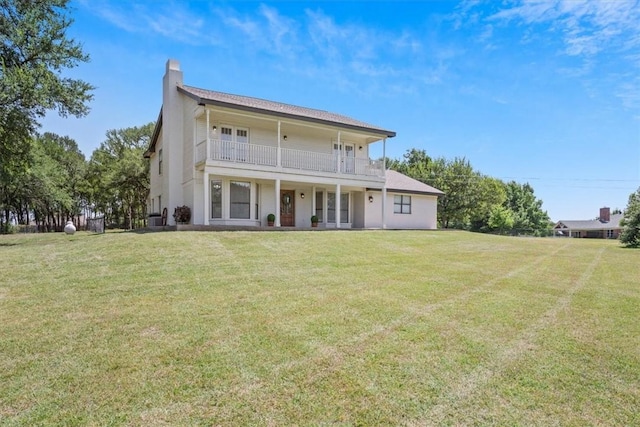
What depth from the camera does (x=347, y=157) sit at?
20125 millimetres

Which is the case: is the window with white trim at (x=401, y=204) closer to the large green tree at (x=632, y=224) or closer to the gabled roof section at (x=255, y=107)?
the gabled roof section at (x=255, y=107)

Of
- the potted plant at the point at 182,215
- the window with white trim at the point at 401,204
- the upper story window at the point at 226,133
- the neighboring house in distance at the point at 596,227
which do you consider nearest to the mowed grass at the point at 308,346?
the potted plant at the point at 182,215

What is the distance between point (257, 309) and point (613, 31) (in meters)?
13.8

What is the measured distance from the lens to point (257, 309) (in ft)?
18.8

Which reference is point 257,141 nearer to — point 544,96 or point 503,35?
point 503,35

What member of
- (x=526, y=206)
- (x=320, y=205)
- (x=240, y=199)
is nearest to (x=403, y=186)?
(x=320, y=205)

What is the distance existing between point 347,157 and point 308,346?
16.4m

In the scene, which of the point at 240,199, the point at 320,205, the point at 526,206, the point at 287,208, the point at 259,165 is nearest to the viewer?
the point at 259,165

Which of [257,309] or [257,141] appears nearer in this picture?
[257,309]

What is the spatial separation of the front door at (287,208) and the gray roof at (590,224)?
62308mm

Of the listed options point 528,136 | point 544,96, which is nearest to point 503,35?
point 544,96

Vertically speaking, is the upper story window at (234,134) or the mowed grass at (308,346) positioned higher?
the upper story window at (234,134)

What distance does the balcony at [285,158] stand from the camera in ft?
53.7

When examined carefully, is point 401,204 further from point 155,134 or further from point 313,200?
point 155,134
